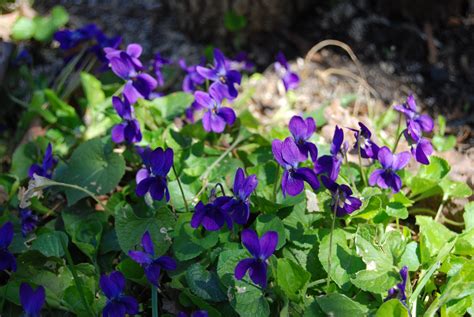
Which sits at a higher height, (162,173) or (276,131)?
(162,173)

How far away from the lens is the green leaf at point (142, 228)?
1799 millimetres

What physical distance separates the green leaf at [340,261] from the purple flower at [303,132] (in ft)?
0.82

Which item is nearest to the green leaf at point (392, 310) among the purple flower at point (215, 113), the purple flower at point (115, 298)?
the purple flower at point (115, 298)

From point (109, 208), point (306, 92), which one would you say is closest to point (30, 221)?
point (109, 208)

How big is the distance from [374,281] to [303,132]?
417 millimetres

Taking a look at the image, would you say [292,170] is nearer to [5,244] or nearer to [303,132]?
[303,132]

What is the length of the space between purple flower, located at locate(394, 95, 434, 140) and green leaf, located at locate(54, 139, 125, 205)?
0.90 meters

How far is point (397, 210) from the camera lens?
1.84 meters

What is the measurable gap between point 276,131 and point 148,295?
710 mm

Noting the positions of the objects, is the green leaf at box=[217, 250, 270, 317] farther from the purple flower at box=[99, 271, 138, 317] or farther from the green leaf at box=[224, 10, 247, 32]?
the green leaf at box=[224, 10, 247, 32]

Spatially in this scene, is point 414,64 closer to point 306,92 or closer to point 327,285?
point 306,92

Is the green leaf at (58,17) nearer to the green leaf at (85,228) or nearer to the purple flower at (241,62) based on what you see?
the purple flower at (241,62)

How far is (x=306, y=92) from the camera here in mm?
3039

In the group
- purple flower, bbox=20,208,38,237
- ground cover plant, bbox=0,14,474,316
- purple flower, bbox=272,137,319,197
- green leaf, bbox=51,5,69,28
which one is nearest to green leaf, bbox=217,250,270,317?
ground cover plant, bbox=0,14,474,316
